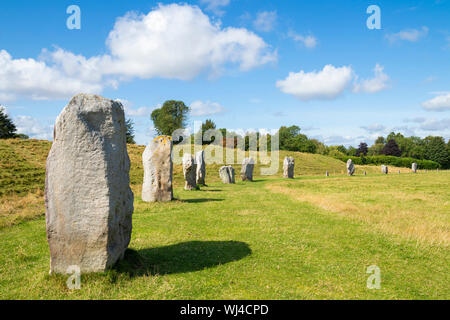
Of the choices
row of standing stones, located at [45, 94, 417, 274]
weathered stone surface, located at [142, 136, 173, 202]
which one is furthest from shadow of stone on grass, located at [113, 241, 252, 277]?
weathered stone surface, located at [142, 136, 173, 202]

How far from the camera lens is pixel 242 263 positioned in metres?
6.52

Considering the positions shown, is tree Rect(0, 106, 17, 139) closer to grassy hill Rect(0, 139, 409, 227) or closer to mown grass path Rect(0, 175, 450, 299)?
grassy hill Rect(0, 139, 409, 227)

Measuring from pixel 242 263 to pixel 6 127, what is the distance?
186ft

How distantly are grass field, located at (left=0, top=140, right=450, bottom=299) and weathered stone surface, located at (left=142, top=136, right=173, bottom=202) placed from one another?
972 mm

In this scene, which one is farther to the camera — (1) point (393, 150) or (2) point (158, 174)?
(1) point (393, 150)

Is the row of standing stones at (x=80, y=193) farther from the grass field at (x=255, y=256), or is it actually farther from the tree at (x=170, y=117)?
the tree at (x=170, y=117)

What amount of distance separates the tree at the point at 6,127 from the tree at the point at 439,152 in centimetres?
9809

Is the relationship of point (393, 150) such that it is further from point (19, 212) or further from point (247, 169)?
point (19, 212)

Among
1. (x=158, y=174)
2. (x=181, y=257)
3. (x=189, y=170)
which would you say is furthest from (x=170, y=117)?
(x=181, y=257)

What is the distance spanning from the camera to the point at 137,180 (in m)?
Result: 29.4

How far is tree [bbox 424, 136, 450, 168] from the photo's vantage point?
84.8 meters

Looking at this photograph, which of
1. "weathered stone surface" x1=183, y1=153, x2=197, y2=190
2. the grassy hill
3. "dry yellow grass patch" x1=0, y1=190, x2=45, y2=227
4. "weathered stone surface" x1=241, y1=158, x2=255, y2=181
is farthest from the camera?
"weathered stone surface" x1=241, y1=158, x2=255, y2=181

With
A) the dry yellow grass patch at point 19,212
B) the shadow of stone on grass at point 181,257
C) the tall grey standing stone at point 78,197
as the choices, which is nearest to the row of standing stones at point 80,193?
the tall grey standing stone at point 78,197
